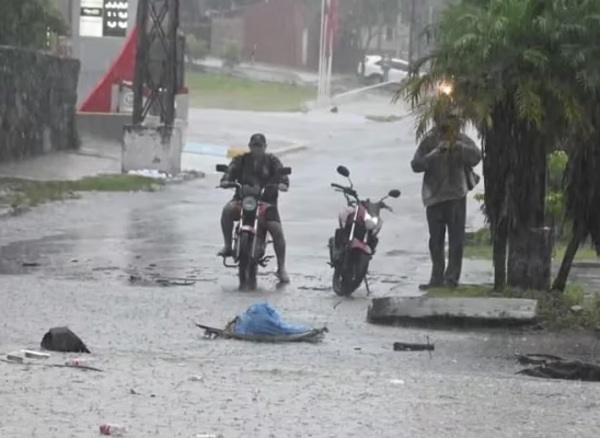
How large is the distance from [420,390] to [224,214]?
7927 mm

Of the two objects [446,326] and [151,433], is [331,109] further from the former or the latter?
[151,433]

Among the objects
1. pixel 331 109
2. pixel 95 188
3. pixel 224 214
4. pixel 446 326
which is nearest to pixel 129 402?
pixel 446 326

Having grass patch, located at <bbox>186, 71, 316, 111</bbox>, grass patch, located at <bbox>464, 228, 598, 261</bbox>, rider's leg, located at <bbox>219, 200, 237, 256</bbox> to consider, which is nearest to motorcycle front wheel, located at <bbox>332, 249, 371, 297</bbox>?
rider's leg, located at <bbox>219, 200, 237, 256</bbox>

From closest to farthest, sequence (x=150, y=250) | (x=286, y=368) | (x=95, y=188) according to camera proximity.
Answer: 1. (x=286, y=368)
2. (x=150, y=250)
3. (x=95, y=188)

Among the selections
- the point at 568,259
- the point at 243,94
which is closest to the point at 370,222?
the point at 568,259

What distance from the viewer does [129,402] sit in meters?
9.09

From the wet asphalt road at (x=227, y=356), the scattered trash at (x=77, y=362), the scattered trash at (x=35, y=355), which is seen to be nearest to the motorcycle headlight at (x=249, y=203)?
the wet asphalt road at (x=227, y=356)

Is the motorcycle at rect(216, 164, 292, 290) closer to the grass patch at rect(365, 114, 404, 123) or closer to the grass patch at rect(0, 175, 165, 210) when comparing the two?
the grass patch at rect(0, 175, 165, 210)

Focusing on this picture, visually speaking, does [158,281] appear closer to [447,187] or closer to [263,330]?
[447,187]

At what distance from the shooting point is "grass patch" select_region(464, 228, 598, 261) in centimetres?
2040

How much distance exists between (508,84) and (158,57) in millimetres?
21339

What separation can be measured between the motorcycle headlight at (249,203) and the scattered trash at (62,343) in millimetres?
5657

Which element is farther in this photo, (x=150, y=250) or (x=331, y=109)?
(x=331, y=109)

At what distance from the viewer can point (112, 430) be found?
8.22 metres
